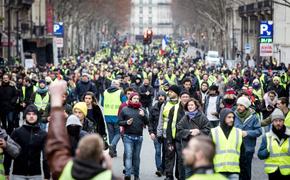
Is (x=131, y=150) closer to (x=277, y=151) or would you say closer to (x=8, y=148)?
(x=277, y=151)

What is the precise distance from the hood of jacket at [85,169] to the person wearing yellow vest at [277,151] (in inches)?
231

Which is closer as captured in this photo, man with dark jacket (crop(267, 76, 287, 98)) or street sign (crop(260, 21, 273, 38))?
man with dark jacket (crop(267, 76, 287, 98))

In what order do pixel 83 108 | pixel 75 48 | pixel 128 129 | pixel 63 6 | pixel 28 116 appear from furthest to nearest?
pixel 75 48
pixel 63 6
pixel 128 129
pixel 83 108
pixel 28 116

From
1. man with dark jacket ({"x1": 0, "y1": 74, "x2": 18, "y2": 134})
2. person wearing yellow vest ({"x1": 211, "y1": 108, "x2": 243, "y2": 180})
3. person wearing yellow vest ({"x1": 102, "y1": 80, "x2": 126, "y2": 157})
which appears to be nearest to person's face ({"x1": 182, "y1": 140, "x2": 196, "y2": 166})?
person wearing yellow vest ({"x1": 211, "y1": 108, "x2": 243, "y2": 180})

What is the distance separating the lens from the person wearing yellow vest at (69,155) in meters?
5.71

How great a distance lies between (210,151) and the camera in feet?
18.5

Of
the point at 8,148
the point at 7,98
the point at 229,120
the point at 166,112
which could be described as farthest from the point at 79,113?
the point at 7,98

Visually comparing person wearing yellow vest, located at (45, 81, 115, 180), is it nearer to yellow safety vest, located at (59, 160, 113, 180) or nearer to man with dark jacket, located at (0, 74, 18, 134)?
yellow safety vest, located at (59, 160, 113, 180)

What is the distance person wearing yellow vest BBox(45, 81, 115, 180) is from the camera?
5715mm

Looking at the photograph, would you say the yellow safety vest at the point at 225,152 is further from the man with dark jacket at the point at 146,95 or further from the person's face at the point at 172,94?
the man with dark jacket at the point at 146,95

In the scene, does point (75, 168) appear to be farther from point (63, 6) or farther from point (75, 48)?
point (75, 48)

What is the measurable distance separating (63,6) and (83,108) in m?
60.1

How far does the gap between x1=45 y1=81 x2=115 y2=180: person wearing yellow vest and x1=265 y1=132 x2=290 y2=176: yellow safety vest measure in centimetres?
553

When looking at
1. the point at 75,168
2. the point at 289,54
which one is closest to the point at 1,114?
the point at 75,168
